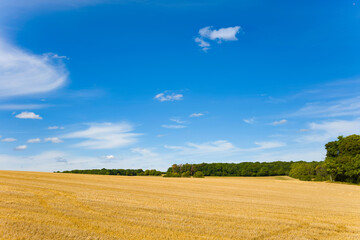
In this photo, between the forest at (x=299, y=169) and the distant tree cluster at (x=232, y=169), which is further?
the distant tree cluster at (x=232, y=169)

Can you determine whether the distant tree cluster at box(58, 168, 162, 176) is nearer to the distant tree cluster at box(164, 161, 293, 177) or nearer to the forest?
the forest

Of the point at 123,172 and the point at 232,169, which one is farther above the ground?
the point at 232,169

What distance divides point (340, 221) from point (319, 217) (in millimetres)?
1481

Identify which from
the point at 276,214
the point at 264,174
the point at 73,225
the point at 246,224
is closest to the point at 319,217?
the point at 276,214

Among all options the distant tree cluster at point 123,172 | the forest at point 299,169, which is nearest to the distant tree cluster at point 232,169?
the forest at point 299,169

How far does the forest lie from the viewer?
76.9 metres

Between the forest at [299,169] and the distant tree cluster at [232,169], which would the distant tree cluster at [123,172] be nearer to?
the forest at [299,169]

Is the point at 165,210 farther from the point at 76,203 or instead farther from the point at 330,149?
the point at 330,149

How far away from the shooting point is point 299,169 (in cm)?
10912

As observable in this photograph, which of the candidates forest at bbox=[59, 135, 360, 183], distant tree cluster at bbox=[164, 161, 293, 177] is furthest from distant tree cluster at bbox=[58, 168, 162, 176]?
distant tree cluster at bbox=[164, 161, 293, 177]

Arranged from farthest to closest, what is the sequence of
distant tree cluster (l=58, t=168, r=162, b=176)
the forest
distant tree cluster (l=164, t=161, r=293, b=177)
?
1. distant tree cluster (l=164, t=161, r=293, b=177)
2. distant tree cluster (l=58, t=168, r=162, b=176)
3. the forest

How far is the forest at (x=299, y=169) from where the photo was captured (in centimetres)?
7694

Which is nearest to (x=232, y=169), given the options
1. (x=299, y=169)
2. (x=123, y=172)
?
(x=299, y=169)

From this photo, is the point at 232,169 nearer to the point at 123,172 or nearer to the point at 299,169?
the point at 299,169
